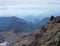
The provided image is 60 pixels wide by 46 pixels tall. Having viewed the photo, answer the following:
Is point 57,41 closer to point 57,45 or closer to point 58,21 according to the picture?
point 57,45

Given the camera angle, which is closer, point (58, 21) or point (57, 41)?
point (57, 41)

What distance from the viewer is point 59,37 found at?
74375 millimetres

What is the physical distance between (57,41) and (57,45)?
2.02 metres

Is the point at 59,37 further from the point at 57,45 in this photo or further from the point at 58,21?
the point at 58,21

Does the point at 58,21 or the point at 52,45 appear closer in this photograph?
the point at 52,45

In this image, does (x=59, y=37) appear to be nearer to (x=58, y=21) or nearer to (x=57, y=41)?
(x=57, y=41)

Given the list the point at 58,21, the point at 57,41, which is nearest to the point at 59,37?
the point at 57,41

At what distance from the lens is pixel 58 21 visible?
387 feet

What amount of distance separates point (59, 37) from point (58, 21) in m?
44.3

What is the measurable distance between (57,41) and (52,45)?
95.5 inches

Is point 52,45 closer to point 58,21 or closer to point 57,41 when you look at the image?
point 57,41

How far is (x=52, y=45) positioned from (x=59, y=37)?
11.9 ft

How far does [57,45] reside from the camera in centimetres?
7169

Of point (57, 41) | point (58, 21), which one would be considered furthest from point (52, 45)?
point (58, 21)
